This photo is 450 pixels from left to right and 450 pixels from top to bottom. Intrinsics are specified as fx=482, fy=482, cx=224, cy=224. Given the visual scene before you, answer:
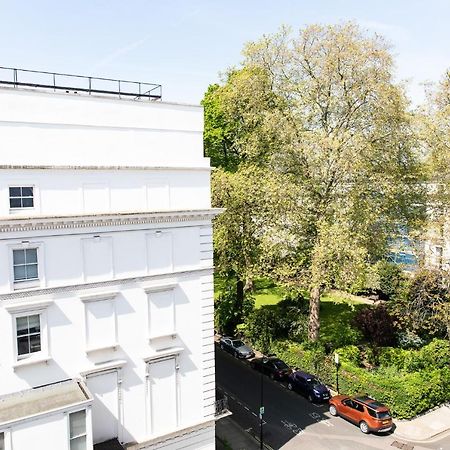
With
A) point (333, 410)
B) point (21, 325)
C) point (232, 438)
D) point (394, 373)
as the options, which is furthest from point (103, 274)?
point (394, 373)

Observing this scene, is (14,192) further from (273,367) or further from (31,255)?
(273,367)

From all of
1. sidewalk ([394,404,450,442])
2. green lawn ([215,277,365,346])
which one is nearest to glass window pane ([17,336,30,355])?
sidewalk ([394,404,450,442])

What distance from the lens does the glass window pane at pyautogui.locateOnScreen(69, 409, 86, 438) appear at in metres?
17.4

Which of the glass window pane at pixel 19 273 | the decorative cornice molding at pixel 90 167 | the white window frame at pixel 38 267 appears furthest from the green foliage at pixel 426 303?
the glass window pane at pixel 19 273

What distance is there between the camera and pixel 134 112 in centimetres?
2006

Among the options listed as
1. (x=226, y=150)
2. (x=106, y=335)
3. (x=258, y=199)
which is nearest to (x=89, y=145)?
(x=106, y=335)

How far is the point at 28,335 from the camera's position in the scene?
18078 mm

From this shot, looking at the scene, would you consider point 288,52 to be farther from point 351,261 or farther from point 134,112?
point 134,112

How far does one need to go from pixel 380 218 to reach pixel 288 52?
13.8m

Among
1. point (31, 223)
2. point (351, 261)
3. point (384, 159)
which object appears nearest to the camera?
point (31, 223)

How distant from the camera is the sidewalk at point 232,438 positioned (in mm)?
25891

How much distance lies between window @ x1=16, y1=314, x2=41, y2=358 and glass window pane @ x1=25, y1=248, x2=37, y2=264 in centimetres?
209

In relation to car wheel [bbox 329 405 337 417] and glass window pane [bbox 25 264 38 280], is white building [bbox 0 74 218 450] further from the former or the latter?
car wheel [bbox 329 405 337 417]

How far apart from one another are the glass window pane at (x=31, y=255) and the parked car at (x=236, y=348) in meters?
22.5
